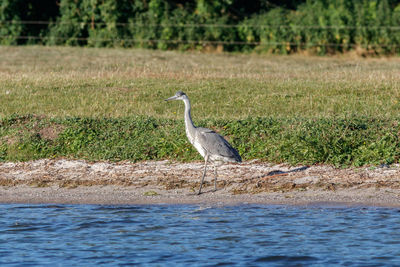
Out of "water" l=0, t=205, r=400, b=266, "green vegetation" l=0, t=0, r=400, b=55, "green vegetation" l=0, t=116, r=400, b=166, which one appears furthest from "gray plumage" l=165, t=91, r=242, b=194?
"green vegetation" l=0, t=0, r=400, b=55

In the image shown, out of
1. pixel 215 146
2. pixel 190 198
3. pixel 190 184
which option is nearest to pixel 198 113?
pixel 190 184

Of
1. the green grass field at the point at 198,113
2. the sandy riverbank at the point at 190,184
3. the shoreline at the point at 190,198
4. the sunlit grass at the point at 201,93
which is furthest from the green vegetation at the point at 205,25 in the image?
the shoreline at the point at 190,198

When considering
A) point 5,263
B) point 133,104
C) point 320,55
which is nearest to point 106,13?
point 320,55

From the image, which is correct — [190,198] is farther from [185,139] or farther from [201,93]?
[201,93]

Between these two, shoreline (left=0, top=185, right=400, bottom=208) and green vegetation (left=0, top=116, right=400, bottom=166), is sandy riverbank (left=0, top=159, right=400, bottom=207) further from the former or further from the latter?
green vegetation (left=0, top=116, right=400, bottom=166)

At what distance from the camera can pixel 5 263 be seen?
815 centimetres

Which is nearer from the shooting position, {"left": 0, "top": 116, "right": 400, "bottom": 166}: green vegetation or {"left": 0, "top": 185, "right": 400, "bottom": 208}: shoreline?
{"left": 0, "top": 185, "right": 400, "bottom": 208}: shoreline

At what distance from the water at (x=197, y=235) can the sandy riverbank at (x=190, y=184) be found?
326 mm

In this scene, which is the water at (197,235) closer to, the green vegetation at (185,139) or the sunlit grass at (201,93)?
the green vegetation at (185,139)

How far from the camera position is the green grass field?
39.1ft

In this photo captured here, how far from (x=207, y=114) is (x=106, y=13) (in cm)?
1695

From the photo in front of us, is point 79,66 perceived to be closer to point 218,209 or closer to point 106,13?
point 106,13

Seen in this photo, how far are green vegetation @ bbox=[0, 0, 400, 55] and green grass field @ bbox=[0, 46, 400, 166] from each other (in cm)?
711

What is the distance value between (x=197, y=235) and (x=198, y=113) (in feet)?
20.7
